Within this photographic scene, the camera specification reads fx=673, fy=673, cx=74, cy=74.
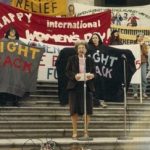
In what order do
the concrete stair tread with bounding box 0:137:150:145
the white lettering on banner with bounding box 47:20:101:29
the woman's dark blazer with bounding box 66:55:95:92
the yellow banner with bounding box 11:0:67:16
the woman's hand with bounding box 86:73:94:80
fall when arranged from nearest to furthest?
the concrete stair tread with bounding box 0:137:150:145 < the woman's hand with bounding box 86:73:94:80 < the woman's dark blazer with bounding box 66:55:95:92 < the white lettering on banner with bounding box 47:20:101:29 < the yellow banner with bounding box 11:0:67:16

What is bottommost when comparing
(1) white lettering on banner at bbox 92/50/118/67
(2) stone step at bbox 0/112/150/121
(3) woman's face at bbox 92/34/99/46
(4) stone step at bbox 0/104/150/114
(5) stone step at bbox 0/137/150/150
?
(5) stone step at bbox 0/137/150/150

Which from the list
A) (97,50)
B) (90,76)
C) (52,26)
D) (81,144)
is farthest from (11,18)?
(81,144)

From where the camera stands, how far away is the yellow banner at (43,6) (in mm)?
19781

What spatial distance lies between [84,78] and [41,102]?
98.8 inches

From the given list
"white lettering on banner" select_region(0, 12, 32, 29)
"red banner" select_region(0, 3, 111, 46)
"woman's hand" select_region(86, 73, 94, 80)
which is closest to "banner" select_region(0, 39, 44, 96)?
"red banner" select_region(0, 3, 111, 46)

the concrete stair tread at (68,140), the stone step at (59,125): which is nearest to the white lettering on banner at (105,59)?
the stone step at (59,125)

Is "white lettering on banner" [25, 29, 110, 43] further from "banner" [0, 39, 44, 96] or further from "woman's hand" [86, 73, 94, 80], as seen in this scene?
"woman's hand" [86, 73, 94, 80]

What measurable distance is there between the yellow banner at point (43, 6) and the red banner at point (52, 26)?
2.72 meters

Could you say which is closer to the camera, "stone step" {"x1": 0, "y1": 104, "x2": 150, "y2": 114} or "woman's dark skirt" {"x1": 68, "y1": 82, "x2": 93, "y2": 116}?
"woman's dark skirt" {"x1": 68, "y1": 82, "x2": 93, "y2": 116}

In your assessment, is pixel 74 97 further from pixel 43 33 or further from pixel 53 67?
pixel 43 33

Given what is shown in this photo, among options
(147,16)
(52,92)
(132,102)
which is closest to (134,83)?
(132,102)

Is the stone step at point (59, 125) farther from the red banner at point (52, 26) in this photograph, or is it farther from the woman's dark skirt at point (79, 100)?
the red banner at point (52, 26)

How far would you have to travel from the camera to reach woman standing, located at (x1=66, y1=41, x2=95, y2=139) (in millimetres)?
12391

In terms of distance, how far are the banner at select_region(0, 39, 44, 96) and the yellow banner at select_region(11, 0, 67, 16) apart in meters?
4.94
